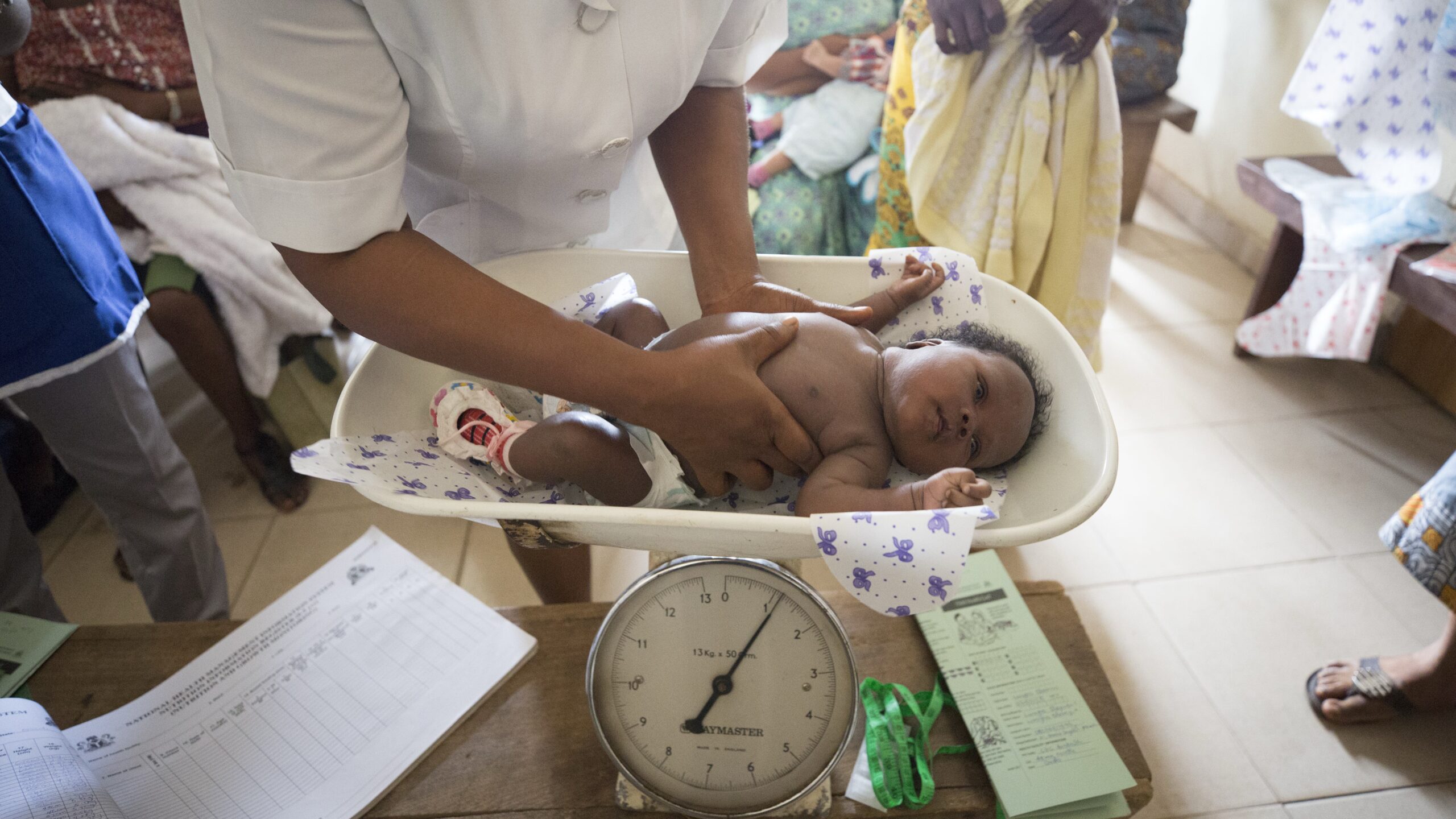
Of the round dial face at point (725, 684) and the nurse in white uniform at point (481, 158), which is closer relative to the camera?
the nurse in white uniform at point (481, 158)

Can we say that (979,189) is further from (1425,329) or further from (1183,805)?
(1425,329)

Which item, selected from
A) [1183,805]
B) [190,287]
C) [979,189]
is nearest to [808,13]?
[979,189]

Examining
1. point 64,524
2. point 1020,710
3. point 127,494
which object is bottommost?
point 64,524

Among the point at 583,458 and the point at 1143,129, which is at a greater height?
the point at 583,458

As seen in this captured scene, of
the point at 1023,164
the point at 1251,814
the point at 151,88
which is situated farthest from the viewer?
the point at 151,88

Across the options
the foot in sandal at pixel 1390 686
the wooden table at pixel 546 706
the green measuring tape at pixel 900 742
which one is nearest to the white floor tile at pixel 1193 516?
the foot in sandal at pixel 1390 686

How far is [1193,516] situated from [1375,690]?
496 mm

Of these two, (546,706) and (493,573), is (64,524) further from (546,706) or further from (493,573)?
(546,706)

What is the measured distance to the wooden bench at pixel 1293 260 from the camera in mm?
1657

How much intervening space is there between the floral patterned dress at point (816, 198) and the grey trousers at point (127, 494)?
128 cm

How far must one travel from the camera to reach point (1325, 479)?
6.12 ft

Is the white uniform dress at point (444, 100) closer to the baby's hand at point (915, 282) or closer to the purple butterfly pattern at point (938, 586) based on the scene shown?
the baby's hand at point (915, 282)

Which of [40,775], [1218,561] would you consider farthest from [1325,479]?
[40,775]

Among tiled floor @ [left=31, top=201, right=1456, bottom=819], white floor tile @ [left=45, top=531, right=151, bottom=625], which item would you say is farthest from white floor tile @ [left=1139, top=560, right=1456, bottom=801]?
white floor tile @ [left=45, top=531, right=151, bottom=625]
